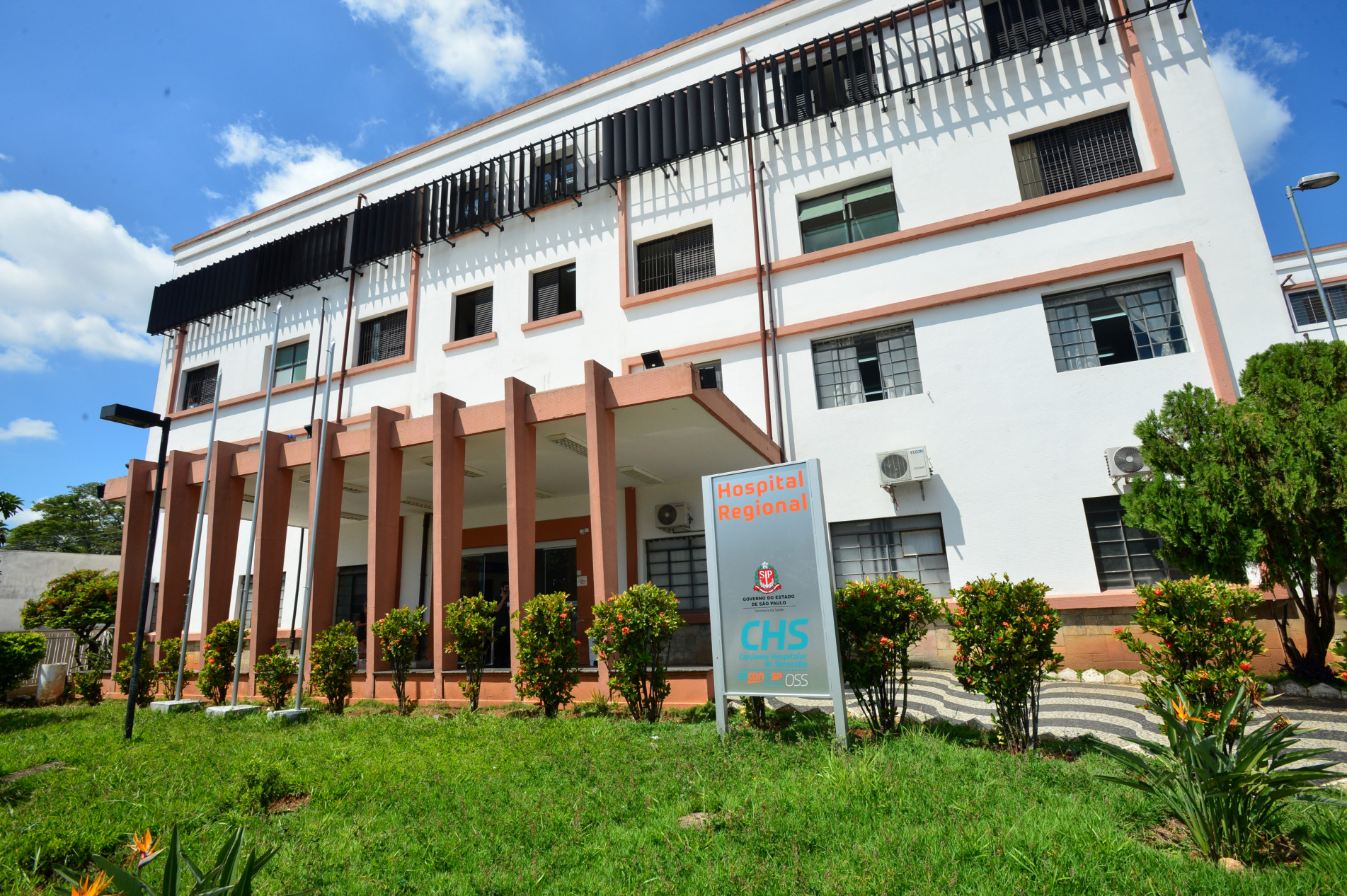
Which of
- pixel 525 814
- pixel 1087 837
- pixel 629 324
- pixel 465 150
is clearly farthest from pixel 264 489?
pixel 1087 837

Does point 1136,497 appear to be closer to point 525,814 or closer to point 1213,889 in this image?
point 1213,889

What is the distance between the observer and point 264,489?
36.4 feet

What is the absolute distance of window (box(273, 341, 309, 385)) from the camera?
18047 mm

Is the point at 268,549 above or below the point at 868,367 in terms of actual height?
below

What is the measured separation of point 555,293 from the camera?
600 inches

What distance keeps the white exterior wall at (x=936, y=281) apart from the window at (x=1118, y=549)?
0.24m

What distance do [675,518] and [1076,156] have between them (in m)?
9.71

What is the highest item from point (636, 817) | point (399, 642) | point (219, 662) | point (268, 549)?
point (268, 549)

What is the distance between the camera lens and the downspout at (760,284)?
40.6 feet

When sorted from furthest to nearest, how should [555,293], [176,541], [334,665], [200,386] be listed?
1. [200,386]
2. [555,293]
3. [176,541]
4. [334,665]

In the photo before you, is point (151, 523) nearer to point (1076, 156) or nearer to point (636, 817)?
point (636, 817)

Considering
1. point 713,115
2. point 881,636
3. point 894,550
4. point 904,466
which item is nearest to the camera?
point 881,636

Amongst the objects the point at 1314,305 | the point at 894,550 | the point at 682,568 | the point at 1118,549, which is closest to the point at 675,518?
the point at 682,568

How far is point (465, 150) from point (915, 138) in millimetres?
11094
